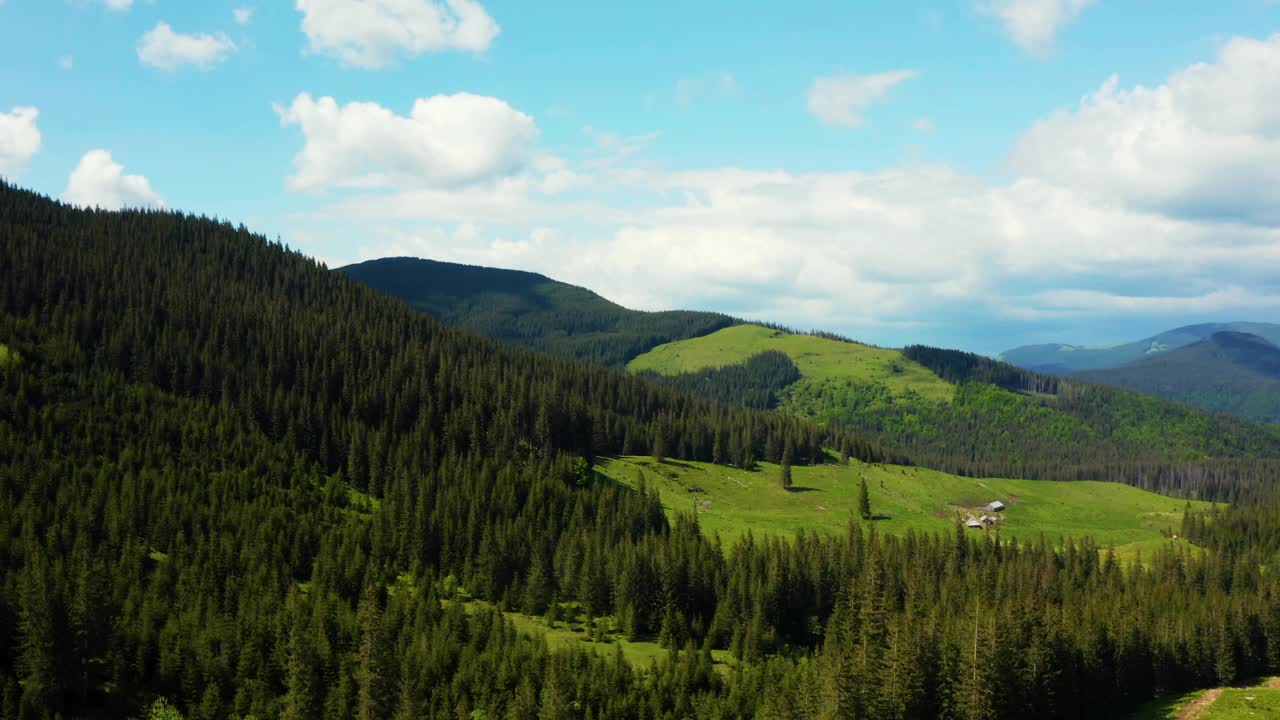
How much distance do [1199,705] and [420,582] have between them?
102 meters

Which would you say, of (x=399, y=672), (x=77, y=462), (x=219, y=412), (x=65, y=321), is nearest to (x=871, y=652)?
(x=399, y=672)

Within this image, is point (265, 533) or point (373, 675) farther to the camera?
point (265, 533)

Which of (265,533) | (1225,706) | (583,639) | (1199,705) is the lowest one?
(583,639)

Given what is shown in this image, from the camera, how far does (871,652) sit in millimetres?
82875

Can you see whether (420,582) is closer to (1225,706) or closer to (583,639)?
(583,639)

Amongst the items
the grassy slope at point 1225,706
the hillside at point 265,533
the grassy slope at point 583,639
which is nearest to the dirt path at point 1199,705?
the grassy slope at point 1225,706

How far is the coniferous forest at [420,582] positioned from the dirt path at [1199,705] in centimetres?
749

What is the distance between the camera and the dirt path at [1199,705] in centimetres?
9003

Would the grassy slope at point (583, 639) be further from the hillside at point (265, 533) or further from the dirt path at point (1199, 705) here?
the dirt path at point (1199, 705)

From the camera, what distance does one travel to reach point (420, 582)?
120 m

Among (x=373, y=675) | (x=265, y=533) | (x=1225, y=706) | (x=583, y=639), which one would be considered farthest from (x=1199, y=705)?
(x=265, y=533)

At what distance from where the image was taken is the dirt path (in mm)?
90031

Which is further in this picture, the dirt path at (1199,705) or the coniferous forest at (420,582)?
the dirt path at (1199,705)

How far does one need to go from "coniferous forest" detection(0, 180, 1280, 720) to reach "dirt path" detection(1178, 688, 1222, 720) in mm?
7486
